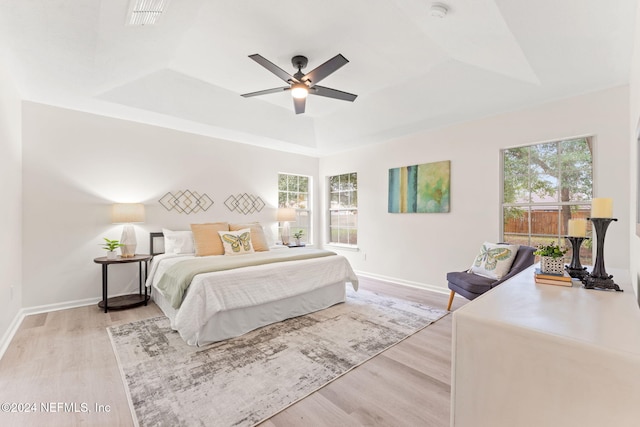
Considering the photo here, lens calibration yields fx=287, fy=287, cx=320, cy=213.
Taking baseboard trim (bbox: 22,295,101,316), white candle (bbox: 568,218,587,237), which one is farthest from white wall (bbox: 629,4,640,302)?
baseboard trim (bbox: 22,295,101,316)

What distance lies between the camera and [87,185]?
3689mm

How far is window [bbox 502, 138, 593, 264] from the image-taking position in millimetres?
3174

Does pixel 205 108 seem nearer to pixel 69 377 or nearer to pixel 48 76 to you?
pixel 48 76

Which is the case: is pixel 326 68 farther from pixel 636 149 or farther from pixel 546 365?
pixel 546 365

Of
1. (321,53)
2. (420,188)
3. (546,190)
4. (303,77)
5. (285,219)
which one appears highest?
(321,53)

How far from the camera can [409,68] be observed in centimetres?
326

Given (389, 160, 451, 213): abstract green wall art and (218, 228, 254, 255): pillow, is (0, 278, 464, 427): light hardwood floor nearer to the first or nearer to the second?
(218, 228, 254, 255): pillow

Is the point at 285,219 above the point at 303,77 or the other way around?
the other way around

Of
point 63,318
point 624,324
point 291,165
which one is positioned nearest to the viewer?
point 624,324

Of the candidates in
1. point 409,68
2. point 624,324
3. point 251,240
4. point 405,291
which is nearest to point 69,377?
point 251,240

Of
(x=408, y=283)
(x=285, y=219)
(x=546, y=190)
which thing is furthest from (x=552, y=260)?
(x=285, y=219)

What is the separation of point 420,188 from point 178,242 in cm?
371

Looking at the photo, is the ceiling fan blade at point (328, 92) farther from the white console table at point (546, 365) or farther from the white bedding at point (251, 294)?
the white console table at point (546, 365)

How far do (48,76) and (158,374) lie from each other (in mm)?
2988
